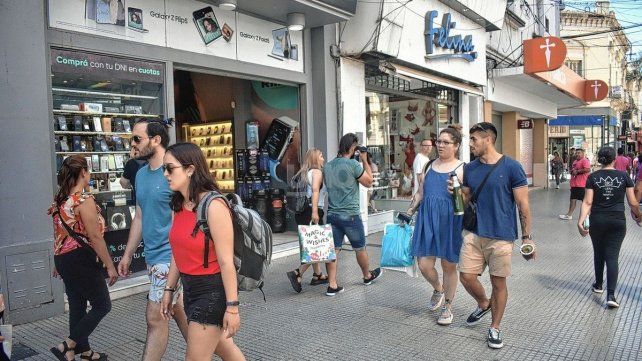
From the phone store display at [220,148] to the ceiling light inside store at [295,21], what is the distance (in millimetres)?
3032

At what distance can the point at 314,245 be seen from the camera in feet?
18.9

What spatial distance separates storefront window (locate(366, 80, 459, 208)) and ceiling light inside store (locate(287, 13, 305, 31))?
2.97 meters

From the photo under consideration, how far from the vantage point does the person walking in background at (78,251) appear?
379cm

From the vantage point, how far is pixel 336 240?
19.9 feet

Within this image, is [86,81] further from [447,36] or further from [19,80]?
[447,36]

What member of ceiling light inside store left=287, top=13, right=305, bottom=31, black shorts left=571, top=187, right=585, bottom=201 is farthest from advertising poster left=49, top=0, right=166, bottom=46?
black shorts left=571, top=187, right=585, bottom=201

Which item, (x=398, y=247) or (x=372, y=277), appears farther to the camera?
(x=372, y=277)

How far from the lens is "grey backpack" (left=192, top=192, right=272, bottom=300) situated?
265cm

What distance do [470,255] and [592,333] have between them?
1346mm

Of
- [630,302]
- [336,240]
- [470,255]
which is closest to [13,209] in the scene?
[336,240]

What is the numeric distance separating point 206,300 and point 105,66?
440 cm

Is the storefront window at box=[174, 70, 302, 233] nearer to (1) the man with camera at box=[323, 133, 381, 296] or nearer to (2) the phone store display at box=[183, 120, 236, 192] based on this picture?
(2) the phone store display at box=[183, 120, 236, 192]

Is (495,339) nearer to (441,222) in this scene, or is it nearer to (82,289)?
(441,222)

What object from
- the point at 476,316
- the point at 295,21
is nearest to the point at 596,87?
the point at 295,21
